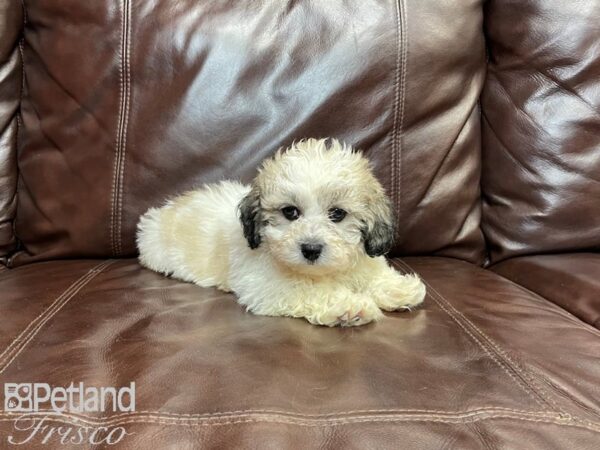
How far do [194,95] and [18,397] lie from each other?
1.10 meters

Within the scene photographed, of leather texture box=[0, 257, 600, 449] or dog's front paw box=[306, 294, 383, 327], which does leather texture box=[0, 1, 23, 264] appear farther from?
dog's front paw box=[306, 294, 383, 327]

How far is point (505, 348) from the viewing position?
1353 mm

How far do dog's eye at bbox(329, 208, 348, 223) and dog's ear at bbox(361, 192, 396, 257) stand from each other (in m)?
0.06

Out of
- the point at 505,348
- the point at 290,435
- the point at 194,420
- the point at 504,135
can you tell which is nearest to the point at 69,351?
the point at 194,420

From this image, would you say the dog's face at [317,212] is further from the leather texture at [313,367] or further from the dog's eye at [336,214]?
the leather texture at [313,367]

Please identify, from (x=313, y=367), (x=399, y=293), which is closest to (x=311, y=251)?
(x=399, y=293)

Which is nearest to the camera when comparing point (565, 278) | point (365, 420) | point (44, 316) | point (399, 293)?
point (365, 420)

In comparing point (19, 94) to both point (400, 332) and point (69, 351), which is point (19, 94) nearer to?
point (69, 351)

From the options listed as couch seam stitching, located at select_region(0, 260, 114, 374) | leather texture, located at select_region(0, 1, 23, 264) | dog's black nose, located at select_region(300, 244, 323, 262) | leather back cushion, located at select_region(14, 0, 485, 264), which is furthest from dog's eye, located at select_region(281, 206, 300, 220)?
leather texture, located at select_region(0, 1, 23, 264)

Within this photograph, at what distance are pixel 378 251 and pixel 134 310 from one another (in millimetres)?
653

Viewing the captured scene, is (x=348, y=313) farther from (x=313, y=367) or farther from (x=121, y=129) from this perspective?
(x=121, y=129)

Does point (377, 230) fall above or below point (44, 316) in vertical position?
above

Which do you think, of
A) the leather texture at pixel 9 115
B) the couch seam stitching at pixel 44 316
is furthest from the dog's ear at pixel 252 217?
the leather texture at pixel 9 115

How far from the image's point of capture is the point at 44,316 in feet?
4.91
